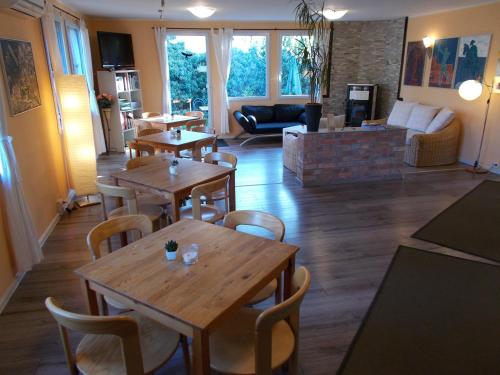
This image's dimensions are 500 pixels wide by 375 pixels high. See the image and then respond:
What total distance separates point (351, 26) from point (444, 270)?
7048 mm

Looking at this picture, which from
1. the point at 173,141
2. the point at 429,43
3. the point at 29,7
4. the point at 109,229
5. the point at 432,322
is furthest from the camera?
the point at 429,43

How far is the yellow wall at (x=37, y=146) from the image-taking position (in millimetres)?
3277

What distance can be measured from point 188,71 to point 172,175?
574 cm

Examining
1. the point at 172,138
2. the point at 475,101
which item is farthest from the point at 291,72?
the point at 172,138

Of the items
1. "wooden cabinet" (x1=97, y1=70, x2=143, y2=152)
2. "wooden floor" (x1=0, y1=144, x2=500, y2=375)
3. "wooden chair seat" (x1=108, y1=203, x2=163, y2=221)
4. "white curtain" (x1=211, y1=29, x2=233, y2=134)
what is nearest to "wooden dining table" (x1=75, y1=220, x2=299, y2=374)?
"wooden floor" (x1=0, y1=144, x2=500, y2=375)

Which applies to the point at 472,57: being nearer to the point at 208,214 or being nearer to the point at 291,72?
the point at 291,72

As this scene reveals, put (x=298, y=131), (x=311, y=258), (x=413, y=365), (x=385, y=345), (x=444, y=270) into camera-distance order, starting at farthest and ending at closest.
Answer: (x=298, y=131) < (x=311, y=258) < (x=444, y=270) < (x=385, y=345) < (x=413, y=365)

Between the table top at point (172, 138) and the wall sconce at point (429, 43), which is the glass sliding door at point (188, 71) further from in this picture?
the wall sconce at point (429, 43)

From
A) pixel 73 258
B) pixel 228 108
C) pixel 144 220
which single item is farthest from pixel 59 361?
pixel 228 108

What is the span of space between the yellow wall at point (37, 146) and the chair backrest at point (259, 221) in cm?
188

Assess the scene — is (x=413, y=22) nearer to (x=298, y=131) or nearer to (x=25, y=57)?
(x=298, y=131)

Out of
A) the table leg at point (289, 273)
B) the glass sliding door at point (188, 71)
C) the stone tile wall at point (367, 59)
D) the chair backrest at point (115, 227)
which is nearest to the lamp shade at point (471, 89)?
the stone tile wall at point (367, 59)

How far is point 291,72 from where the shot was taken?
8820mm

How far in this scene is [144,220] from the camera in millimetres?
2350
